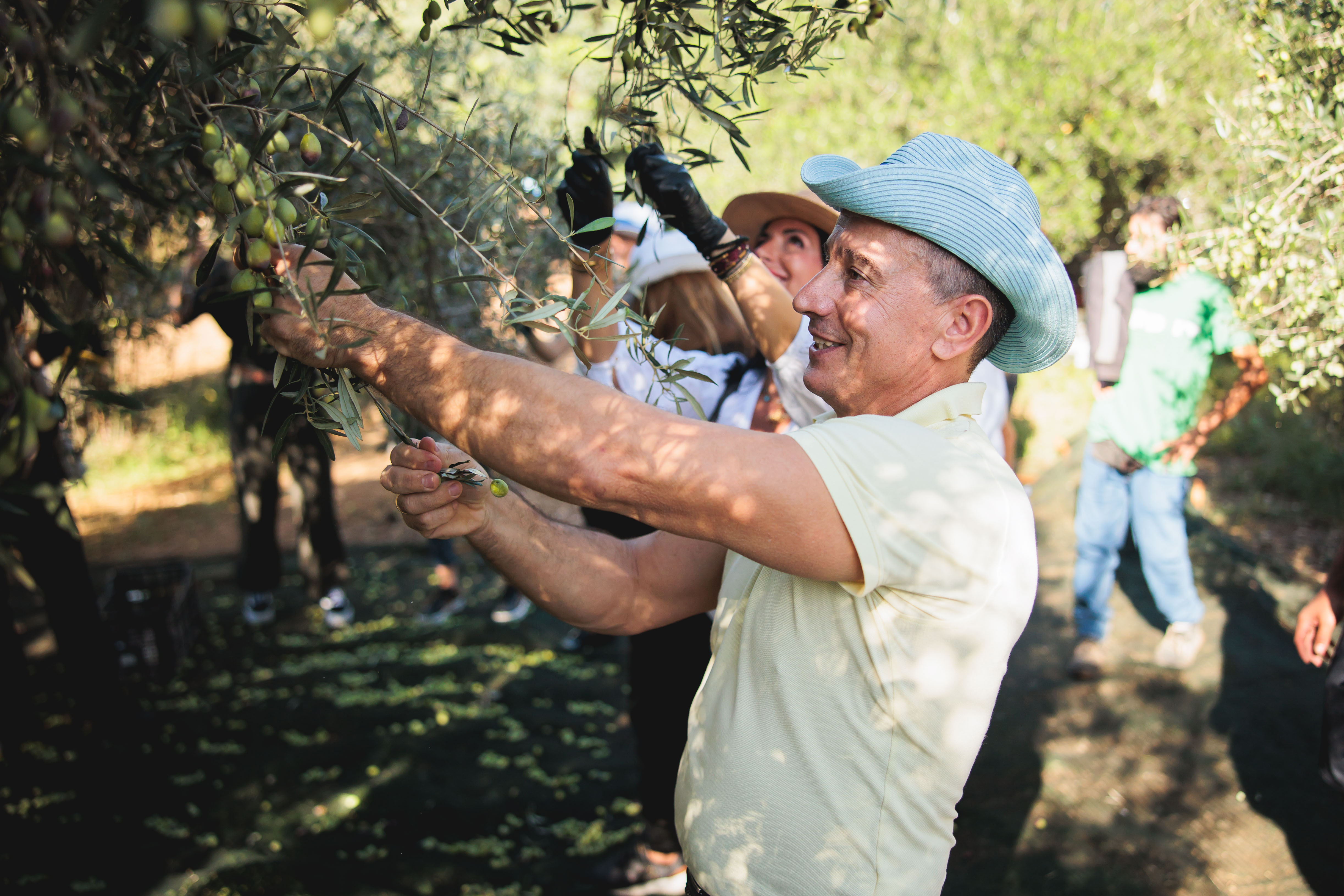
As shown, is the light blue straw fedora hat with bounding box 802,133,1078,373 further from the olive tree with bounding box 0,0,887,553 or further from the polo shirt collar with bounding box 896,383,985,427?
the olive tree with bounding box 0,0,887,553

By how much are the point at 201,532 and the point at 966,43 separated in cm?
888

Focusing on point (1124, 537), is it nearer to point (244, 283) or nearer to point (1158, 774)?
point (1158, 774)

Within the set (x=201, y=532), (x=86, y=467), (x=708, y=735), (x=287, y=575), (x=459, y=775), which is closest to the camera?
(x=708, y=735)

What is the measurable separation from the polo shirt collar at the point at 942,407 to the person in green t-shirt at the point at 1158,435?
3.64 metres

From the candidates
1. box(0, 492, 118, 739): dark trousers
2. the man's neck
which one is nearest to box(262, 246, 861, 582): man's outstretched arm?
the man's neck

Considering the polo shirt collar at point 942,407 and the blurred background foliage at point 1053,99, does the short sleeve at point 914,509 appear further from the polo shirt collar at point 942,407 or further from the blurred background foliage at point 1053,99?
the blurred background foliage at point 1053,99

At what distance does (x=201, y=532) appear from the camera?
26.9ft

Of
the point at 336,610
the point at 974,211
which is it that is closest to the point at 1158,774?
the point at 974,211

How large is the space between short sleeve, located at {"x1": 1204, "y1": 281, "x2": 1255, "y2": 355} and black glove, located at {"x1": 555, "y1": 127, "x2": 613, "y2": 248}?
325cm

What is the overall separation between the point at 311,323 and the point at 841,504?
31.1 inches

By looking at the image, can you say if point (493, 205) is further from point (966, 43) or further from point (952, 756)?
point (966, 43)

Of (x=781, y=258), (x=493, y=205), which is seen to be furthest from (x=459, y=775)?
(x=493, y=205)

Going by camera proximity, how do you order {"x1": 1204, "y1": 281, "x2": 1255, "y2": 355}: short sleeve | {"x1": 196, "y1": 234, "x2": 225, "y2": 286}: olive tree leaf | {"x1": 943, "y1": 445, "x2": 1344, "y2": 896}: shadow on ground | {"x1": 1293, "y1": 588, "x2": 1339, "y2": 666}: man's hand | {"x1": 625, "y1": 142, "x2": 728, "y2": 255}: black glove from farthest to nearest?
1. {"x1": 1204, "y1": 281, "x2": 1255, "y2": 355}: short sleeve
2. {"x1": 943, "y1": 445, "x2": 1344, "y2": 896}: shadow on ground
3. {"x1": 1293, "y1": 588, "x2": 1339, "y2": 666}: man's hand
4. {"x1": 625, "y1": 142, "x2": 728, "y2": 255}: black glove
5. {"x1": 196, "y1": 234, "x2": 225, "y2": 286}: olive tree leaf

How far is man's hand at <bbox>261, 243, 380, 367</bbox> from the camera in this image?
4.00ft
